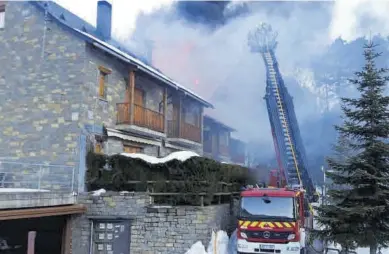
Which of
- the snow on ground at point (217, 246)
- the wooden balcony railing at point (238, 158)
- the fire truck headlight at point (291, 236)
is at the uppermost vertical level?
the wooden balcony railing at point (238, 158)

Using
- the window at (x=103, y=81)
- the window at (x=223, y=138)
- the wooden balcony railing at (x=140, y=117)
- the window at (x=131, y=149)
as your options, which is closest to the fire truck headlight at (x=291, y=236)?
the wooden balcony railing at (x=140, y=117)

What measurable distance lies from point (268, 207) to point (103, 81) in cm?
853

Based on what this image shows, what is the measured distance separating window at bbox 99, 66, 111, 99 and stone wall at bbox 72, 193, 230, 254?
4.67 meters

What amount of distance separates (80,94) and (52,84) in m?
1.40

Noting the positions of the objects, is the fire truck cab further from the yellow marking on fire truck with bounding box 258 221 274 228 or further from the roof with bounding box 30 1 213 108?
the roof with bounding box 30 1 213 108

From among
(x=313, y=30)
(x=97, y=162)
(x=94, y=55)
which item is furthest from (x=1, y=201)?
(x=313, y=30)

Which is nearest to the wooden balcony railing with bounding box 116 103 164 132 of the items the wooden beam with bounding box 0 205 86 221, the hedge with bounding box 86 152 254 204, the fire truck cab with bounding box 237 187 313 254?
the hedge with bounding box 86 152 254 204

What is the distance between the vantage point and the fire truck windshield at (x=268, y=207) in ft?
35.1

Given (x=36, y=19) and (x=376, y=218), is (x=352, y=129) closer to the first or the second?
(x=376, y=218)

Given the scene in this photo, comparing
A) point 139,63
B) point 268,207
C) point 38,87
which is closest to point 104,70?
point 139,63

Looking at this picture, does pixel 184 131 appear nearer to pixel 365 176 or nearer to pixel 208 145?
pixel 208 145

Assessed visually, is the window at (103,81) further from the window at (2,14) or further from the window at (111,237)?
the window at (111,237)

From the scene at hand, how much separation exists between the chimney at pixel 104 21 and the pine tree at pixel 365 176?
12377 mm

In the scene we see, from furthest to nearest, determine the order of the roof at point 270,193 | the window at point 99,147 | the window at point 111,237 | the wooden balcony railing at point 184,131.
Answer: the wooden balcony railing at point 184,131 → the window at point 99,147 → the window at point 111,237 → the roof at point 270,193
